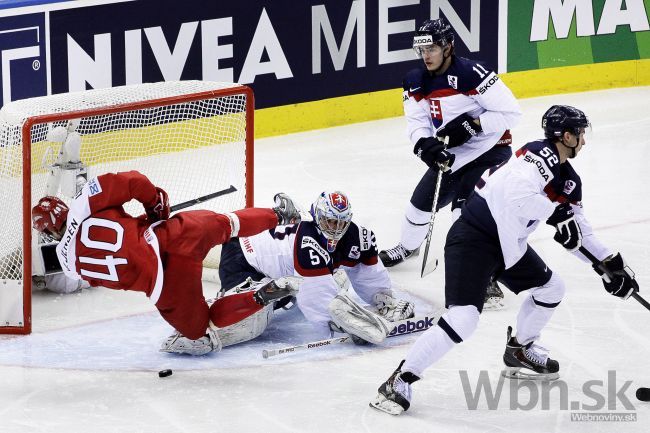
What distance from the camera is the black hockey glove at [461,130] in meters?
6.18

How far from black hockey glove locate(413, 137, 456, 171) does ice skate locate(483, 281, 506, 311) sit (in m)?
0.57

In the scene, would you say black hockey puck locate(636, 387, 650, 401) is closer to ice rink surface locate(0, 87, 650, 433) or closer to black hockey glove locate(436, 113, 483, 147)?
ice rink surface locate(0, 87, 650, 433)

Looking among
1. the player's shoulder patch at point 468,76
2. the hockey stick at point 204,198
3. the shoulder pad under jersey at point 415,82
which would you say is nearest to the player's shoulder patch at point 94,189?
the hockey stick at point 204,198

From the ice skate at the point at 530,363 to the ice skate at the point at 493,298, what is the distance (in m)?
0.77

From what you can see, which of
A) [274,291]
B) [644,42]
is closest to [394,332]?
[274,291]

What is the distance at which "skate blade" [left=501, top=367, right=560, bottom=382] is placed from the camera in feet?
16.9

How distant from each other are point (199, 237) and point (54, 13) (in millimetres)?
2968

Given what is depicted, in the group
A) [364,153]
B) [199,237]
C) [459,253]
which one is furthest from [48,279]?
[364,153]

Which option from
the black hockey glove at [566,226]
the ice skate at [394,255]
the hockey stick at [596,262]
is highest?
the black hockey glove at [566,226]

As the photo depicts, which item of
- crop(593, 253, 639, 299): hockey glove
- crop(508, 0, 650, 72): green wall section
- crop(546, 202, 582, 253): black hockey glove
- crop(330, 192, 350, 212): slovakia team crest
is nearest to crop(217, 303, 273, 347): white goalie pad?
crop(330, 192, 350, 212): slovakia team crest

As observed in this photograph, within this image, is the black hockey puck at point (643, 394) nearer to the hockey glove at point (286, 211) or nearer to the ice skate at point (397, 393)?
the ice skate at point (397, 393)

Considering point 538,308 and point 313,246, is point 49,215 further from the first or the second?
point 538,308

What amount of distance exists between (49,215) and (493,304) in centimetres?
193

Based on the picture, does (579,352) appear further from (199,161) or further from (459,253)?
(199,161)
